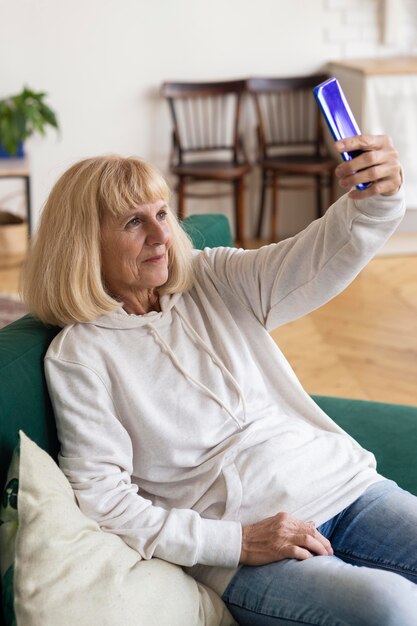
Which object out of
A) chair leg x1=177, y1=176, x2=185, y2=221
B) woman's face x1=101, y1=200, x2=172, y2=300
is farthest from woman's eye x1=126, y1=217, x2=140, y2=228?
chair leg x1=177, y1=176, x2=185, y2=221

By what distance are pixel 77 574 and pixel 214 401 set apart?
44 cm

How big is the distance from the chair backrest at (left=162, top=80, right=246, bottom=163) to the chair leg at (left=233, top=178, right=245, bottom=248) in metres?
0.18

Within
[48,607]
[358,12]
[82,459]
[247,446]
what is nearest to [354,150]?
[247,446]

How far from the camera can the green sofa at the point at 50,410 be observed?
1525 millimetres

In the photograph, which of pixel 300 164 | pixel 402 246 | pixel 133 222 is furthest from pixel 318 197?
pixel 133 222

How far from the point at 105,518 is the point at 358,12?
15.0 feet

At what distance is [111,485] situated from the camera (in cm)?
156

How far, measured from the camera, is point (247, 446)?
1680mm

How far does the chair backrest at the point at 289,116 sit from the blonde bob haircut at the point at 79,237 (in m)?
3.79

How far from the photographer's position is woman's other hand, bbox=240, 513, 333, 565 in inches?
60.4

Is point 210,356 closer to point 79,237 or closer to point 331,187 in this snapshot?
point 79,237

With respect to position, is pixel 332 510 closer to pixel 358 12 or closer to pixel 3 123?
pixel 3 123

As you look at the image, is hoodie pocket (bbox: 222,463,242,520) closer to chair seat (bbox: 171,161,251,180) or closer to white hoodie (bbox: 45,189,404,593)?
white hoodie (bbox: 45,189,404,593)

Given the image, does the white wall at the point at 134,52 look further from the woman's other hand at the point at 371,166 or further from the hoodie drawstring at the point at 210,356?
the woman's other hand at the point at 371,166
